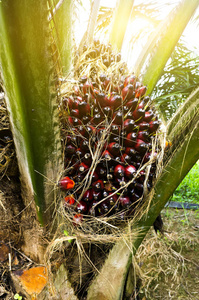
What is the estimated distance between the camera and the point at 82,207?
933mm

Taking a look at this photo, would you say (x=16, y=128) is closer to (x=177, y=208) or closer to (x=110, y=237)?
(x=110, y=237)

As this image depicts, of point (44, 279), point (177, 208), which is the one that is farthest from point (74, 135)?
point (177, 208)

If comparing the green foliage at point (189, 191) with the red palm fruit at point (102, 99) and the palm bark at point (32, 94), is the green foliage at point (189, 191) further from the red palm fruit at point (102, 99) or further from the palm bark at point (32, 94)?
the palm bark at point (32, 94)

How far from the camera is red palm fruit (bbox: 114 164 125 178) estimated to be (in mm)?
910

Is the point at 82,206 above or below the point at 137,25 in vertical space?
below

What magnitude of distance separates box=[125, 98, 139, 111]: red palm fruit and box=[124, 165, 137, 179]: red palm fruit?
0.27 meters

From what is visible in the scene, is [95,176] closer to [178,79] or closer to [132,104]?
[132,104]

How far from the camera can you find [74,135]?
923mm

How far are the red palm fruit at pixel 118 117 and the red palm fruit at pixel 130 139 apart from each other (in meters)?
0.07

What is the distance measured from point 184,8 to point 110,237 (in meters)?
1.35

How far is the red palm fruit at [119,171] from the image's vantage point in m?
0.91

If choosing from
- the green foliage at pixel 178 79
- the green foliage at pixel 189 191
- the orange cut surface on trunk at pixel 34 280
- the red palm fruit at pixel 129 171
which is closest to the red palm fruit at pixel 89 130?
the red palm fruit at pixel 129 171

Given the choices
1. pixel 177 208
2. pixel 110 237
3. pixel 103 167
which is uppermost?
pixel 103 167

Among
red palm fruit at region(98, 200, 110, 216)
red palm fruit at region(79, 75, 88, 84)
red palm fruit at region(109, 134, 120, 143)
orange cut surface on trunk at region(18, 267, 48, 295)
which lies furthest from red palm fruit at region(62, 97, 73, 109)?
orange cut surface on trunk at region(18, 267, 48, 295)
